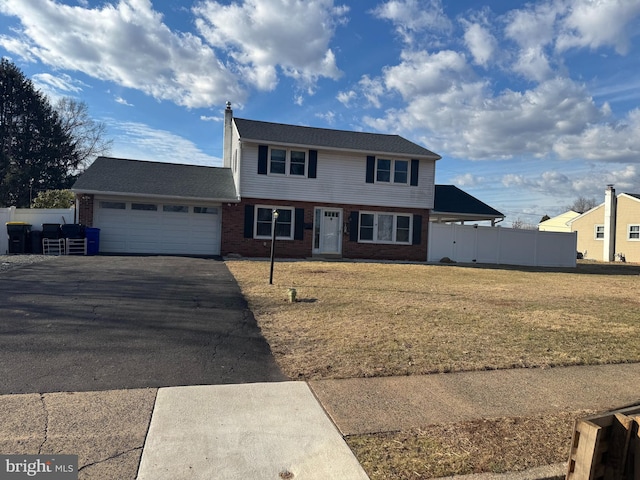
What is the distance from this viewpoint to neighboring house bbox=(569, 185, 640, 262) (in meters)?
30.3

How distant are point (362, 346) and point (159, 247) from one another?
15.2 metres

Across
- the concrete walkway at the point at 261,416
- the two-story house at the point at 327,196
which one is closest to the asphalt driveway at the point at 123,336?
the concrete walkway at the point at 261,416

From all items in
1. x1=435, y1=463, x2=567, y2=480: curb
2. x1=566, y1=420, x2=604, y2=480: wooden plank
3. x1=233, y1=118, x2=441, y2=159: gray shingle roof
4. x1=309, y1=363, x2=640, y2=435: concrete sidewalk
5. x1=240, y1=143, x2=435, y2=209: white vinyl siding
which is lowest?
x1=435, y1=463, x2=567, y2=480: curb

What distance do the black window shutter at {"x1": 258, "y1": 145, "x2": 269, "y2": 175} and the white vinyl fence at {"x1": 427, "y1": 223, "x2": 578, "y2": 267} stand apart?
842 centimetres

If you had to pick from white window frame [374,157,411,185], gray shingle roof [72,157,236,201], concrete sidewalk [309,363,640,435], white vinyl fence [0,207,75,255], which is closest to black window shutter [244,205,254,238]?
gray shingle roof [72,157,236,201]

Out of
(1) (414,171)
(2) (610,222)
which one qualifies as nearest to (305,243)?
(1) (414,171)

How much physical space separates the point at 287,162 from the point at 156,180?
6.07 meters

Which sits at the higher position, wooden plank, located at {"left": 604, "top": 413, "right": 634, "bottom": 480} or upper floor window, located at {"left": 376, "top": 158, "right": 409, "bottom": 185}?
upper floor window, located at {"left": 376, "top": 158, "right": 409, "bottom": 185}

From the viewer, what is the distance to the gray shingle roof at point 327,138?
19.3 meters

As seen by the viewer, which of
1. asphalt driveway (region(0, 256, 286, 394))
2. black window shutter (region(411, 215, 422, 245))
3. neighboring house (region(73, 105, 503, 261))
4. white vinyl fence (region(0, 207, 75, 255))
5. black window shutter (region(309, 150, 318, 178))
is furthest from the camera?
black window shutter (region(411, 215, 422, 245))

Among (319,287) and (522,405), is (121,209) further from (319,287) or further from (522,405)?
(522,405)

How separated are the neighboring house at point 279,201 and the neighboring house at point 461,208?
1.92 m

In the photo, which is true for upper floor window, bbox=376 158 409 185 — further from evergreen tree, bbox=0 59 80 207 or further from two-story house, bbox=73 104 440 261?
evergreen tree, bbox=0 59 80 207

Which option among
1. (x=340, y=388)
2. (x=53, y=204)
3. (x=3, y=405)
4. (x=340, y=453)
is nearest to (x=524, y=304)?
(x=340, y=388)
